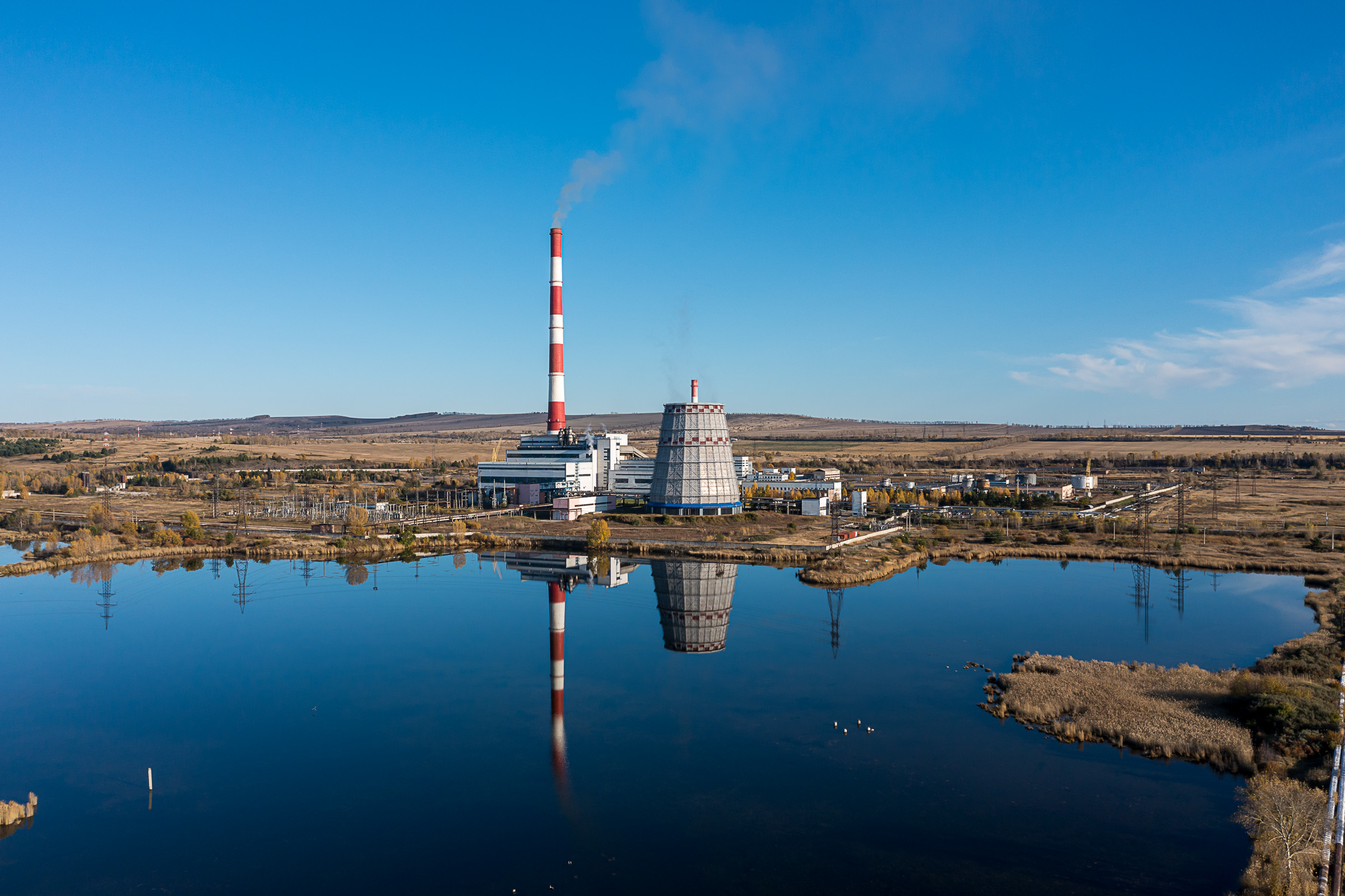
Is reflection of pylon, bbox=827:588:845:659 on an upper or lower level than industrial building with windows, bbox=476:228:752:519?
lower

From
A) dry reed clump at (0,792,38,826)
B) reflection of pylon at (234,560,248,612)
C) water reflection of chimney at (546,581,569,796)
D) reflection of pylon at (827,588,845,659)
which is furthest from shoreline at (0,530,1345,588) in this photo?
dry reed clump at (0,792,38,826)

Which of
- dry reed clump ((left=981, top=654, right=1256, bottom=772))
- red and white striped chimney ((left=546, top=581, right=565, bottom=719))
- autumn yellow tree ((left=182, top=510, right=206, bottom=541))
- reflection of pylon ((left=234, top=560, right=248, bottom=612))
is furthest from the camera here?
autumn yellow tree ((left=182, top=510, right=206, bottom=541))

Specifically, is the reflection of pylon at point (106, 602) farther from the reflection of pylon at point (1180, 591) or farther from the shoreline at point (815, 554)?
the reflection of pylon at point (1180, 591)

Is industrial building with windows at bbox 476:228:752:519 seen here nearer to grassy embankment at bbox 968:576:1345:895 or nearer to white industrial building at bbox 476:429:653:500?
white industrial building at bbox 476:429:653:500

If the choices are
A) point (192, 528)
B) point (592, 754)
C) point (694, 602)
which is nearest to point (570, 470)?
point (192, 528)

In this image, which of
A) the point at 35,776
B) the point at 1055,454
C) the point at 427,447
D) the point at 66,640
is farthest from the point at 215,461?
the point at 1055,454

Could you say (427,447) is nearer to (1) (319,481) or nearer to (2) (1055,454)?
(1) (319,481)

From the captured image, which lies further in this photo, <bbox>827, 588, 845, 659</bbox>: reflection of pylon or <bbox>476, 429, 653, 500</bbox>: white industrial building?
<bbox>476, 429, 653, 500</bbox>: white industrial building
